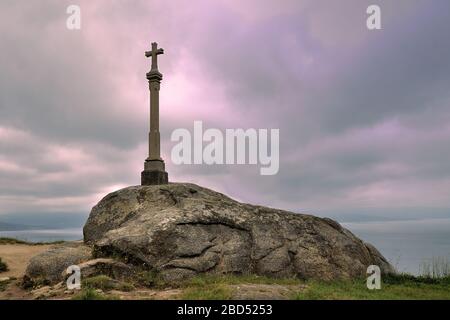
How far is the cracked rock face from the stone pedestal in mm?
2665

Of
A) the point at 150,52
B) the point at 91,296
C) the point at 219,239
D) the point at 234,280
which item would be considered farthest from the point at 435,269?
the point at 150,52

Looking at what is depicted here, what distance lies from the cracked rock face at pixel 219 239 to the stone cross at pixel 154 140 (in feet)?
9.13

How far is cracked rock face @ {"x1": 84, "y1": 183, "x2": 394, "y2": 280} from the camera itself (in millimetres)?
13695

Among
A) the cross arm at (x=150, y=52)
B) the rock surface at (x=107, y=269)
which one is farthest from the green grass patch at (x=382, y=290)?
the cross arm at (x=150, y=52)

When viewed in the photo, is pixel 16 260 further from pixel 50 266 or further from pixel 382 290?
pixel 382 290

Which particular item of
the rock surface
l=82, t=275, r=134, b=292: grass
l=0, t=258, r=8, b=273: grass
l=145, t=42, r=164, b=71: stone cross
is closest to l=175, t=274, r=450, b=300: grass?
l=82, t=275, r=134, b=292: grass

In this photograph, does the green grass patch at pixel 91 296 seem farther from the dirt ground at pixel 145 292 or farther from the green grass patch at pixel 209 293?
the green grass patch at pixel 209 293

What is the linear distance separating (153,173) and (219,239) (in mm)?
7432

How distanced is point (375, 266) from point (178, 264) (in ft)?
25.7

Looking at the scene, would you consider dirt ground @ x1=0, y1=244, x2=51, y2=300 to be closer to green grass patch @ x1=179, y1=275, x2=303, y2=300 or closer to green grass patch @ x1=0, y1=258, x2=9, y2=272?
green grass patch @ x1=0, y1=258, x2=9, y2=272

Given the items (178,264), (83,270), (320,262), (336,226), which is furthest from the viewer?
(336,226)
